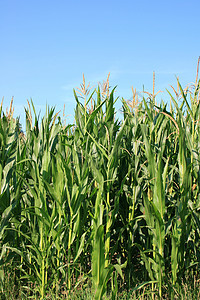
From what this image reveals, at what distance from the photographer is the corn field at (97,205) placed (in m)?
2.68

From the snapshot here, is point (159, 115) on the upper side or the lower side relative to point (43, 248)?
upper

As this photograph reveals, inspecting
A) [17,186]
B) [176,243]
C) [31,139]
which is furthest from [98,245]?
[31,139]

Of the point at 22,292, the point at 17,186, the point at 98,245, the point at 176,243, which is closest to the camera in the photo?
the point at 98,245

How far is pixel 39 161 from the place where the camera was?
3.07 meters

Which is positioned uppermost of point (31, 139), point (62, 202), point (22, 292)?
point (31, 139)

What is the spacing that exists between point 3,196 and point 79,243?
35.0 inches

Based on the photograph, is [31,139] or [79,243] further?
[31,139]

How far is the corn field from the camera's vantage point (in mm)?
2680

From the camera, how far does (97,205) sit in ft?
8.45

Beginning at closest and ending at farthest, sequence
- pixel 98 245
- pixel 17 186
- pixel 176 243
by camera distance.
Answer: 1. pixel 98 245
2. pixel 176 243
3. pixel 17 186

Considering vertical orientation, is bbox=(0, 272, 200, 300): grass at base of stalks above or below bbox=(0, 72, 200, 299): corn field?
below

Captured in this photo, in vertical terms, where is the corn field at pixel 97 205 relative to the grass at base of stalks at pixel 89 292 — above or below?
above

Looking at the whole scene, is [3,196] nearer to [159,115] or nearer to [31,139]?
[31,139]

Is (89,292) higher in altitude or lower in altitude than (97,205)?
lower
